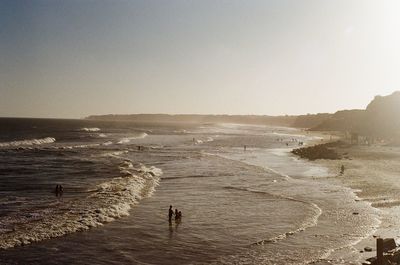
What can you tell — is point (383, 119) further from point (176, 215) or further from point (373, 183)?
point (176, 215)

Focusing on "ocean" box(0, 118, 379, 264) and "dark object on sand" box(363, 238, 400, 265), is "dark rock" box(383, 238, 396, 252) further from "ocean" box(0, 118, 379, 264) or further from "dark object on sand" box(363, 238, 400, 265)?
"ocean" box(0, 118, 379, 264)

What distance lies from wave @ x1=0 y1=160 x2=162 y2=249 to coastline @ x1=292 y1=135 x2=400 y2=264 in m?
16.1

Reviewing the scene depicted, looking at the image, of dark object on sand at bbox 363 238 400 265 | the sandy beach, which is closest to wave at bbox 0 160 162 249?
the sandy beach

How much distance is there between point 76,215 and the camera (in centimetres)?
3006

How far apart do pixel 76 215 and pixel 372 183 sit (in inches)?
1259

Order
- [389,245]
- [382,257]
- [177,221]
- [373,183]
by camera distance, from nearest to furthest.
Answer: [382,257] < [389,245] < [177,221] < [373,183]

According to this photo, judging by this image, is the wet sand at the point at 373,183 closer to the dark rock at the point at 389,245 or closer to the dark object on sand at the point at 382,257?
the dark rock at the point at 389,245

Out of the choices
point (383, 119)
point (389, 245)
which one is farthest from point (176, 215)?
point (383, 119)

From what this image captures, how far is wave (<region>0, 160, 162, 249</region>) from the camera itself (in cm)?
2503

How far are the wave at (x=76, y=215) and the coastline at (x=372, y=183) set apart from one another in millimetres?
16078

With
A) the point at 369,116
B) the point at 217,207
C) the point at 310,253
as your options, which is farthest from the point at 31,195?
the point at 369,116

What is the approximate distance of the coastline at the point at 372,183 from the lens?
23.5m

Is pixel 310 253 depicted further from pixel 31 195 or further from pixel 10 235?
pixel 31 195

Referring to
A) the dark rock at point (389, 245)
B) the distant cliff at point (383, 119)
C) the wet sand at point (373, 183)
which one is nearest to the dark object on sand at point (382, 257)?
the dark rock at point (389, 245)
